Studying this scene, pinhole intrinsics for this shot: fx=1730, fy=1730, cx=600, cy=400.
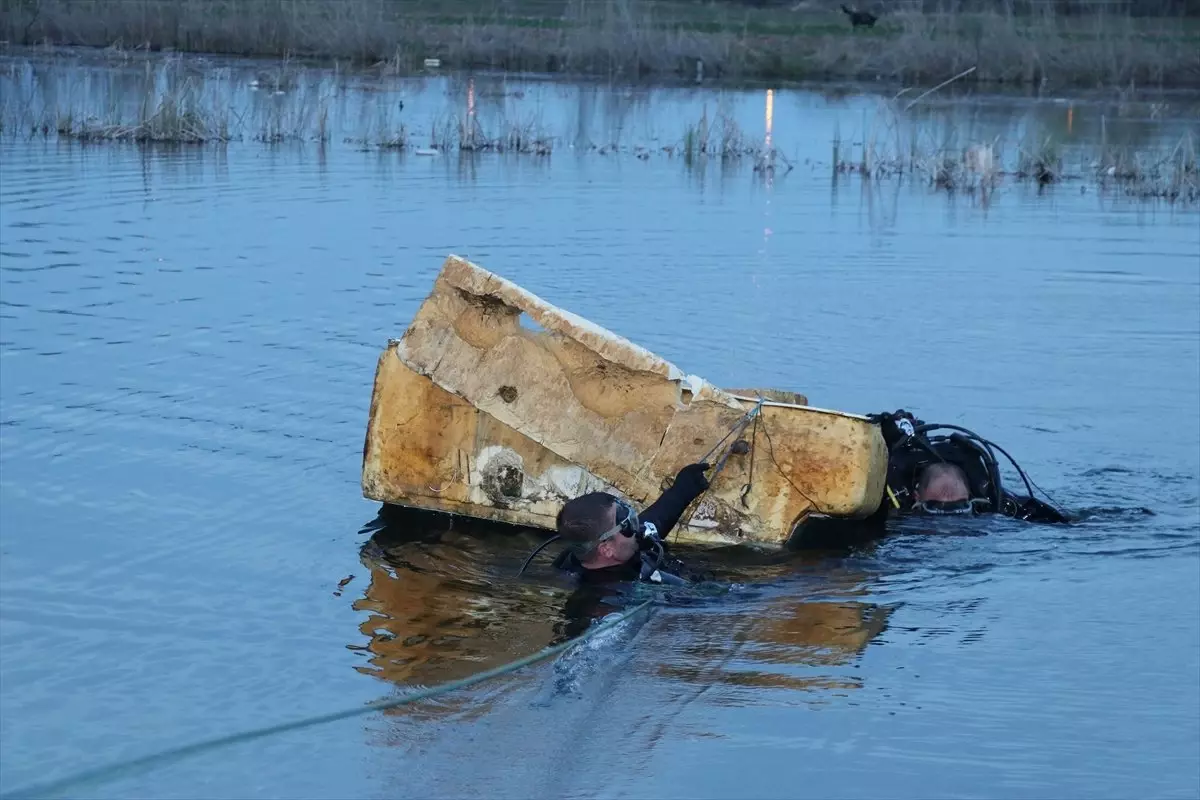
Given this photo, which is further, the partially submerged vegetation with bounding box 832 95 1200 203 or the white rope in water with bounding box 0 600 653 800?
the partially submerged vegetation with bounding box 832 95 1200 203

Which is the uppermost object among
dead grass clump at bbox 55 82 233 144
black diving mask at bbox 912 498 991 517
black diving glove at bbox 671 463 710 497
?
dead grass clump at bbox 55 82 233 144

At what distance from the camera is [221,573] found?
930 cm

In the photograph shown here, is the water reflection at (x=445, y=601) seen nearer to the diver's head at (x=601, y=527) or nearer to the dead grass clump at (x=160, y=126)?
the diver's head at (x=601, y=527)

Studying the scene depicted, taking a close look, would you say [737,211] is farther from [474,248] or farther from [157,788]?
[157,788]

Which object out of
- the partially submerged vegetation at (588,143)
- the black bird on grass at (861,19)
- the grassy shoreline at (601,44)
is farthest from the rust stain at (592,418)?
the black bird on grass at (861,19)

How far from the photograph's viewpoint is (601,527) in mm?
8539

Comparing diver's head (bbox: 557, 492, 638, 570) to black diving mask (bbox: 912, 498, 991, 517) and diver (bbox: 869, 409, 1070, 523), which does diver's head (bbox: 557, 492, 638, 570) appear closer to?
diver (bbox: 869, 409, 1070, 523)

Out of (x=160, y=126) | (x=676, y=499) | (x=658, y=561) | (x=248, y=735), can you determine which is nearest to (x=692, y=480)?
(x=676, y=499)

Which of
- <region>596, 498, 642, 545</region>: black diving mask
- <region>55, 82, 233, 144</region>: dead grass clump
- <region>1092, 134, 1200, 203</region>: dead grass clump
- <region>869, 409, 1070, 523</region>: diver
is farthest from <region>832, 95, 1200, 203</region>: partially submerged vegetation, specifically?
<region>596, 498, 642, 545</region>: black diving mask

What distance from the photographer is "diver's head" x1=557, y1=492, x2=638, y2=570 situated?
8531 millimetres

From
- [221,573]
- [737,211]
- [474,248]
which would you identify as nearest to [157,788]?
[221,573]

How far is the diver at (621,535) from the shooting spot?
8547 mm

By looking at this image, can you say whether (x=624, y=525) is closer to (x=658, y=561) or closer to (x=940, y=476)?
(x=658, y=561)

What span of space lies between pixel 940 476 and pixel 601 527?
279 centimetres
